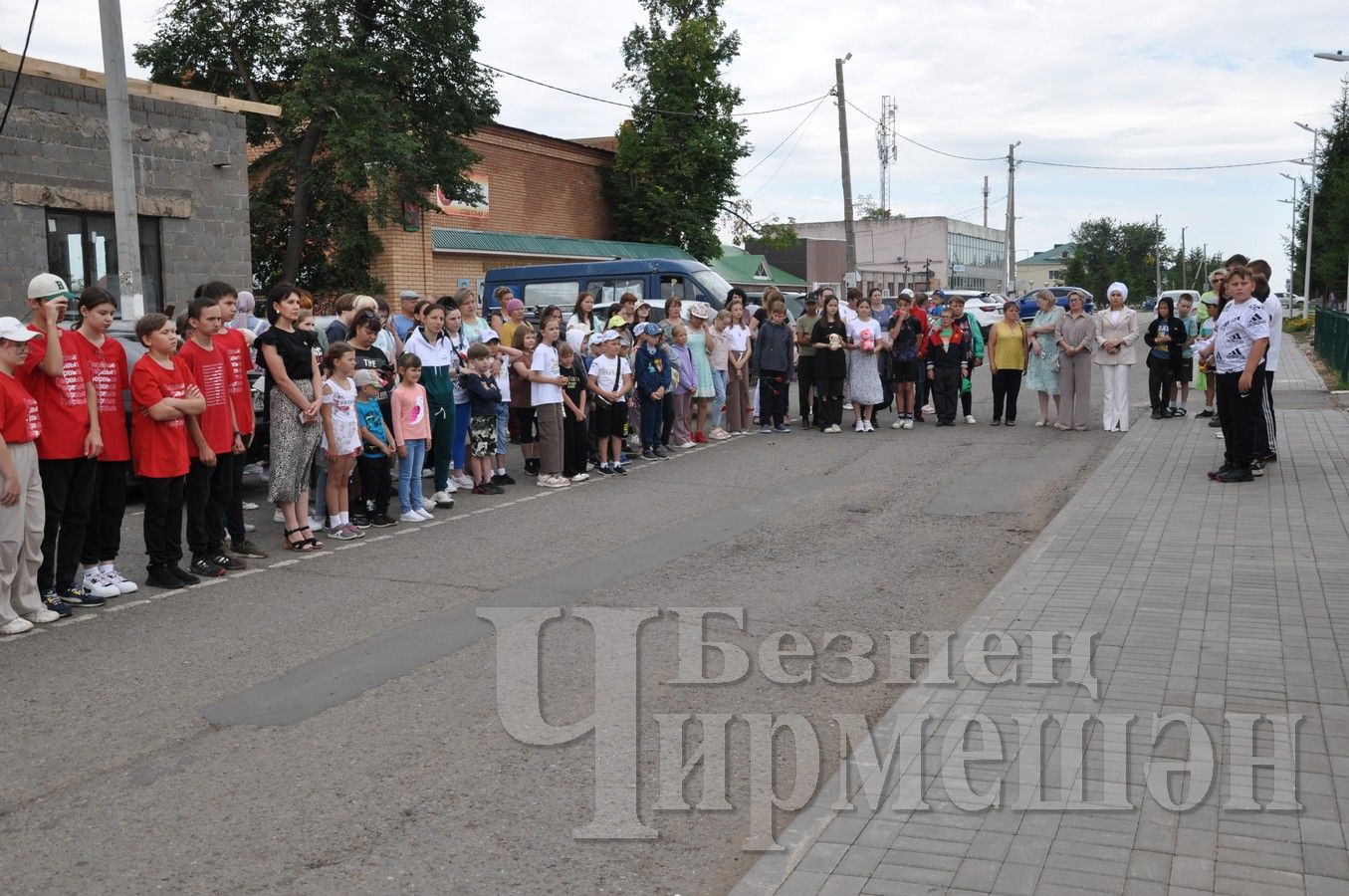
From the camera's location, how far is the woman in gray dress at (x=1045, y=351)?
55.0 ft

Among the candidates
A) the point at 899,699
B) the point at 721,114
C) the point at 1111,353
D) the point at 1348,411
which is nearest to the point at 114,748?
the point at 899,699

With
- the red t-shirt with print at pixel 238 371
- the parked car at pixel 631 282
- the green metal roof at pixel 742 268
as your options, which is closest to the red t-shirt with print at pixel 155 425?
the red t-shirt with print at pixel 238 371

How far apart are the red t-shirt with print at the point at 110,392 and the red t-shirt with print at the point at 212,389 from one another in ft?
1.64

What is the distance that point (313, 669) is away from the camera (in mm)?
6168

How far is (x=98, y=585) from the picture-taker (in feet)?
A: 25.2

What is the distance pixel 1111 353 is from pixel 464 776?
1328 cm

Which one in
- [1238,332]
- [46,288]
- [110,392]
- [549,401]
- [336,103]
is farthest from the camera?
[336,103]

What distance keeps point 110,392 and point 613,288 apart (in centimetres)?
1653

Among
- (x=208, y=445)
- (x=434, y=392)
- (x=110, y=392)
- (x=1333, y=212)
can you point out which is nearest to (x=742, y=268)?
(x=1333, y=212)

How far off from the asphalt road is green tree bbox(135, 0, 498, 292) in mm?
21452

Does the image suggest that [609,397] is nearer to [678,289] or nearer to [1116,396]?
[1116,396]

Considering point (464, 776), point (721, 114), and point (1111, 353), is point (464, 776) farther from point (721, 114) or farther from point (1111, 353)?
point (721, 114)

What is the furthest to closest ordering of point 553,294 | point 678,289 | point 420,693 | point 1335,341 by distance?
1. point 1335,341
2. point 553,294
3. point 678,289
4. point 420,693

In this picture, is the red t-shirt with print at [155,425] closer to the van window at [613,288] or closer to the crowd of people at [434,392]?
the crowd of people at [434,392]
